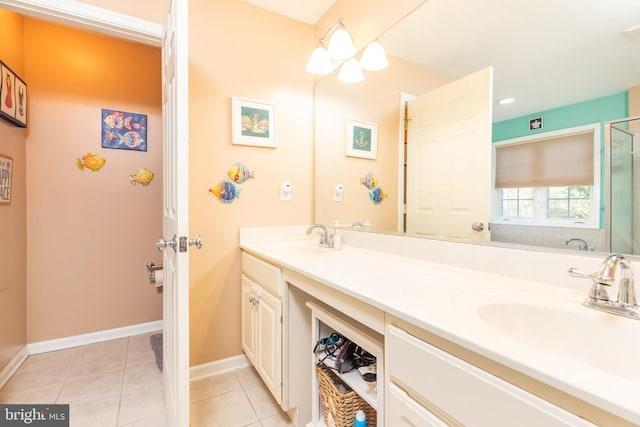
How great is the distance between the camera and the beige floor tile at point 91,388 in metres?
1.59

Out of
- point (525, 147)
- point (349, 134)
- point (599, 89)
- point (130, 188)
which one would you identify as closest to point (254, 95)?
point (349, 134)

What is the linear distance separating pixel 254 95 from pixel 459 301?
1713 mm

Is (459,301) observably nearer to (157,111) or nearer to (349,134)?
(349,134)

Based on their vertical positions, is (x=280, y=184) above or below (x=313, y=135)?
below

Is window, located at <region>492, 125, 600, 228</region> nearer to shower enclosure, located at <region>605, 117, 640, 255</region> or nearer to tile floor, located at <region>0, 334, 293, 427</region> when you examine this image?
shower enclosure, located at <region>605, 117, 640, 255</region>

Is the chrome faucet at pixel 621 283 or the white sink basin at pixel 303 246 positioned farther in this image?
the white sink basin at pixel 303 246

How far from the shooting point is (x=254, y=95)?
1904 mm

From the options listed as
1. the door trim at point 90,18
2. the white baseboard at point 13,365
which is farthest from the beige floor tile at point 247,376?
the door trim at point 90,18

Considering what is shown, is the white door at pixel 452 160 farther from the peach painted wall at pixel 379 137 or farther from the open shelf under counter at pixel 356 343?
the open shelf under counter at pixel 356 343

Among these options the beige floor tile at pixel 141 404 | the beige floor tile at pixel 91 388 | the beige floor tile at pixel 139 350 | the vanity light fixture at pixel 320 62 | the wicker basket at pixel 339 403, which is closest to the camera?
the wicker basket at pixel 339 403

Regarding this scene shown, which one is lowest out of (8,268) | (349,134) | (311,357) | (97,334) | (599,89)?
(97,334)

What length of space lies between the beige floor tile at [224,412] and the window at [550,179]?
1.48 m

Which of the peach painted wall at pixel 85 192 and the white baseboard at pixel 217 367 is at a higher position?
the peach painted wall at pixel 85 192

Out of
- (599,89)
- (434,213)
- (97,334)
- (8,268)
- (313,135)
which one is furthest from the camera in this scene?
(97,334)
